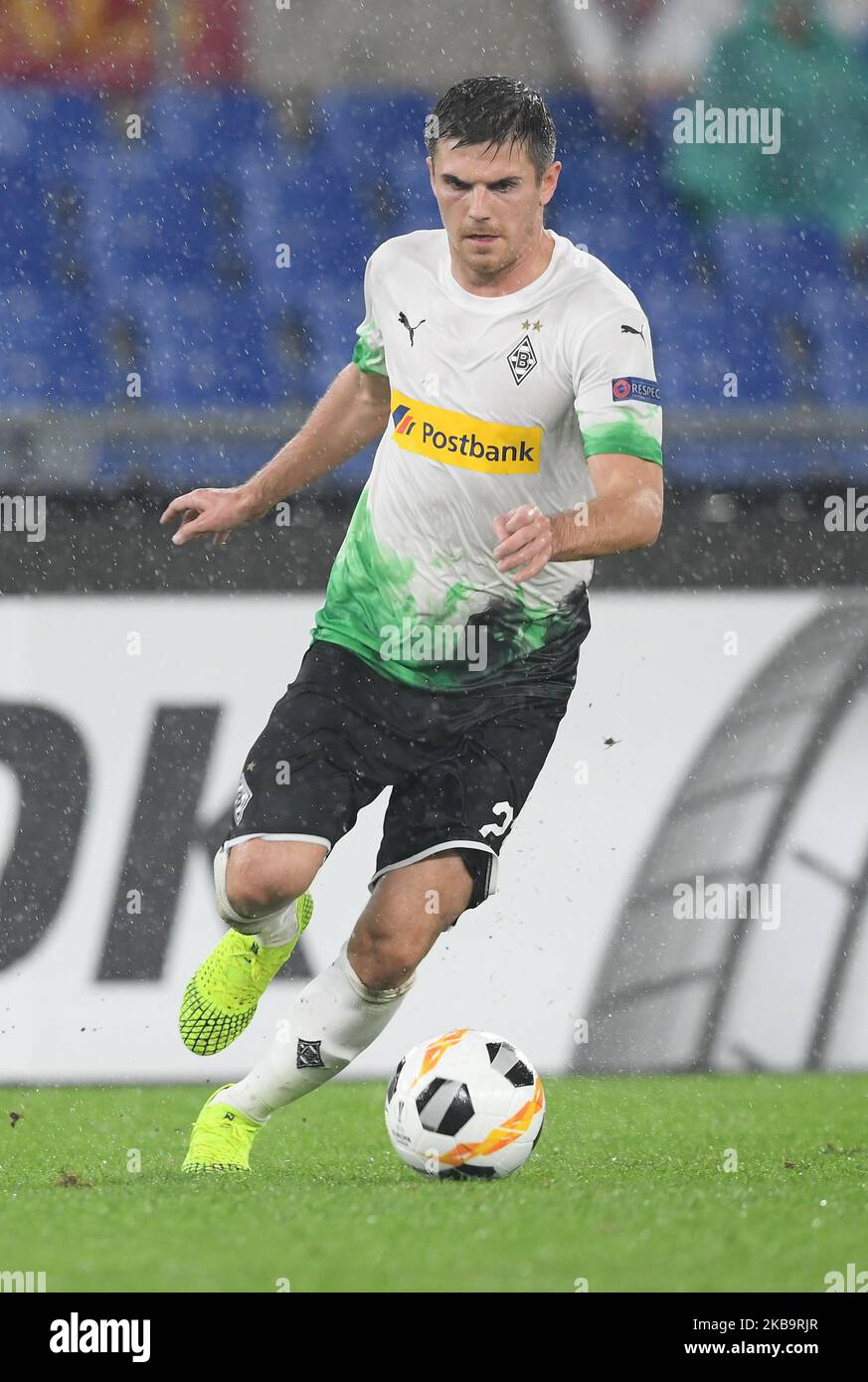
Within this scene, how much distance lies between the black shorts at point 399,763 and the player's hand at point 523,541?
3.24ft

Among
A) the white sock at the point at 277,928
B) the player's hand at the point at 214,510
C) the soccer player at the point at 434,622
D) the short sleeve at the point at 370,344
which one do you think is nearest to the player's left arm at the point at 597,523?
the soccer player at the point at 434,622

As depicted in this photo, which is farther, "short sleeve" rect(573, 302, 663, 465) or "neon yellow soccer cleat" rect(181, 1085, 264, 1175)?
"neon yellow soccer cleat" rect(181, 1085, 264, 1175)

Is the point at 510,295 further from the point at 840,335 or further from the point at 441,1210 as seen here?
the point at 840,335

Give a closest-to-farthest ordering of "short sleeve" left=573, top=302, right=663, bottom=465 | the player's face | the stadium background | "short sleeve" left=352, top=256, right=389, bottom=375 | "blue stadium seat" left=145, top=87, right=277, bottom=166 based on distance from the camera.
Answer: "short sleeve" left=573, top=302, right=663, bottom=465, the player's face, "short sleeve" left=352, top=256, right=389, bottom=375, the stadium background, "blue stadium seat" left=145, top=87, right=277, bottom=166

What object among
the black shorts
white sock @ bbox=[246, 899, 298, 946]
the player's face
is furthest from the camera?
white sock @ bbox=[246, 899, 298, 946]

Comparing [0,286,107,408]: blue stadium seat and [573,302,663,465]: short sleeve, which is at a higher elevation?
[0,286,107,408]: blue stadium seat

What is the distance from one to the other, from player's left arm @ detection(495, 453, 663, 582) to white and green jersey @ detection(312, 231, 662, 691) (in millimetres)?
330

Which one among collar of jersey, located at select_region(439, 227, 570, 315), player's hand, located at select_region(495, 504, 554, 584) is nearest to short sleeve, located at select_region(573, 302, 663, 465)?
collar of jersey, located at select_region(439, 227, 570, 315)

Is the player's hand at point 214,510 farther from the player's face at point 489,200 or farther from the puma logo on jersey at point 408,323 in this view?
the player's face at point 489,200

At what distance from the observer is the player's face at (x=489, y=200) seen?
4.41 metres

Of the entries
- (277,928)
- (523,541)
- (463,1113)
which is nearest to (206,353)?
(277,928)

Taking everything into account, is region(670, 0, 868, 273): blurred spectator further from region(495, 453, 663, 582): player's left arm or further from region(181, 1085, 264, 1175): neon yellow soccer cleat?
region(181, 1085, 264, 1175): neon yellow soccer cleat

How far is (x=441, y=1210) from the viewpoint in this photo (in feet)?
12.6

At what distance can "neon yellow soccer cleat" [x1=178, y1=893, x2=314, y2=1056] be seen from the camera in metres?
4.80
